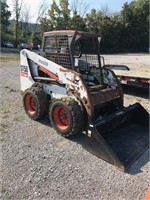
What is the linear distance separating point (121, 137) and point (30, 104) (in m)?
2.23

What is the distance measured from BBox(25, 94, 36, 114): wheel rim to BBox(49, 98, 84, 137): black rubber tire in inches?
33.1

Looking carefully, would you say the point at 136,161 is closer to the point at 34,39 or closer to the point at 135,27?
the point at 135,27

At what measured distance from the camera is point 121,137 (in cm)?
502

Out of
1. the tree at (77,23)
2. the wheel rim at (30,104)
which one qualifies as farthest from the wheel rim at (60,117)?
the tree at (77,23)

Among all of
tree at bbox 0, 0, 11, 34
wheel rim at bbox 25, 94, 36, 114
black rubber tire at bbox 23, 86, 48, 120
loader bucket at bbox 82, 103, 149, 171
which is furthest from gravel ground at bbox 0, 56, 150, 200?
tree at bbox 0, 0, 11, 34

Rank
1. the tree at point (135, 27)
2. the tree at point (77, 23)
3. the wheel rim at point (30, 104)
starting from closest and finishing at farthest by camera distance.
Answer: the wheel rim at point (30, 104) < the tree at point (77, 23) < the tree at point (135, 27)

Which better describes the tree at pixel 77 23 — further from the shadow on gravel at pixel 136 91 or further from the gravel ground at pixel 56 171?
the gravel ground at pixel 56 171

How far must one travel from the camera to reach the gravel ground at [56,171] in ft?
11.3

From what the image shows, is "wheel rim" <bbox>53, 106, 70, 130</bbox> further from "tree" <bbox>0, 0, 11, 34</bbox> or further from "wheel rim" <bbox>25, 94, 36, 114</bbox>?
"tree" <bbox>0, 0, 11, 34</bbox>

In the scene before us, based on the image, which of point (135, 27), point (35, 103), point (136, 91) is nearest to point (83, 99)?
point (35, 103)

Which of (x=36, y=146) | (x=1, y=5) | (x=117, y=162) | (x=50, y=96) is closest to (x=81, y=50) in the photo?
(x=50, y=96)

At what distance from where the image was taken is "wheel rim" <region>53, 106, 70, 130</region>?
5094 mm

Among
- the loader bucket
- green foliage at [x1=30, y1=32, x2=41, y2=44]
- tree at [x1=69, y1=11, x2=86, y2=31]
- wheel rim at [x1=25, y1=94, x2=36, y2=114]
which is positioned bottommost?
the loader bucket

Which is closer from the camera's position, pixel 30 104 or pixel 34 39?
pixel 30 104
